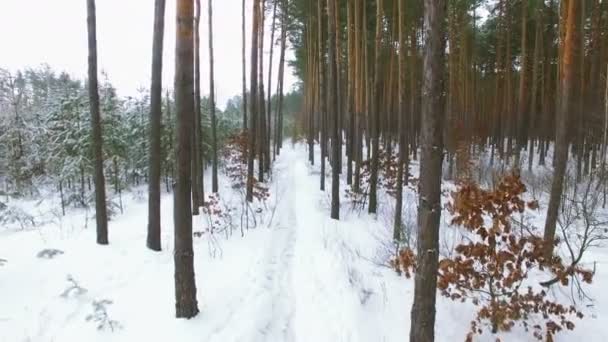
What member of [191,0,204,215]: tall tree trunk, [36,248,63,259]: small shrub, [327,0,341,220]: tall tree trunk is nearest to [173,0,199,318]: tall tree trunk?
[36,248,63,259]: small shrub

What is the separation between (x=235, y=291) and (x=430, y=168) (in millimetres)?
3474

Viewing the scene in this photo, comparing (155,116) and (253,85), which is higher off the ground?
(253,85)

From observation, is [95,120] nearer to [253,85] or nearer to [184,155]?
[184,155]

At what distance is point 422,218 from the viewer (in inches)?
118

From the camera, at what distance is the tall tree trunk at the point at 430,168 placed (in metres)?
2.83

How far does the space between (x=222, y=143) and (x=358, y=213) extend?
1590 centimetres

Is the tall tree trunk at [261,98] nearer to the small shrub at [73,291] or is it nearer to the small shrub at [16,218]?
the small shrub at [16,218]

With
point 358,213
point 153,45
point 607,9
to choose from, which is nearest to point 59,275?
point 153,45

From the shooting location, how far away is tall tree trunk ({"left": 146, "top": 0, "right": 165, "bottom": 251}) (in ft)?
23.0

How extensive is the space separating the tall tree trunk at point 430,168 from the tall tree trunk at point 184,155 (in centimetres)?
260

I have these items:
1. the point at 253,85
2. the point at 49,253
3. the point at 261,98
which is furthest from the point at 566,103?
the point at 261,98

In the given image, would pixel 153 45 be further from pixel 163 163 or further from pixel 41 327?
pixel 163 163

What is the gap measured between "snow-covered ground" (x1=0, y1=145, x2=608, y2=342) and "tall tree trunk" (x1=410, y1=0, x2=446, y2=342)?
0.99 metres

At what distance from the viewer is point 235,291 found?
199 inches
